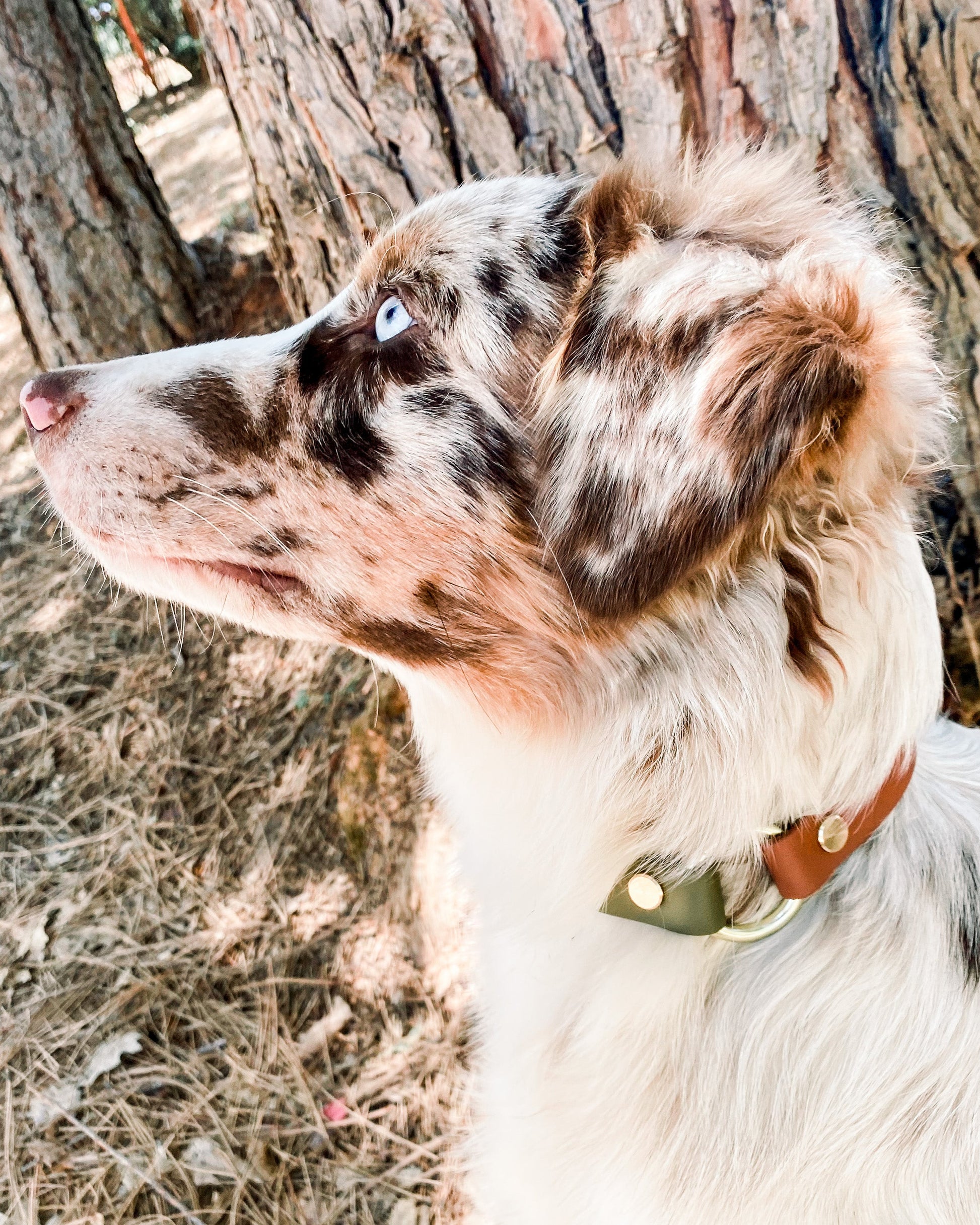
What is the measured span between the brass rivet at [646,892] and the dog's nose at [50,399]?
4.12 ft

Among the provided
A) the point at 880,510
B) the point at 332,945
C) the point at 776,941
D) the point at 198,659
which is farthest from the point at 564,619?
the point at 198,659

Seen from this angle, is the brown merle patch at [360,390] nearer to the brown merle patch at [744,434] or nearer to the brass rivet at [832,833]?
the brown merle patch at [744,434]

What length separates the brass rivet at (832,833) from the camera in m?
1.29


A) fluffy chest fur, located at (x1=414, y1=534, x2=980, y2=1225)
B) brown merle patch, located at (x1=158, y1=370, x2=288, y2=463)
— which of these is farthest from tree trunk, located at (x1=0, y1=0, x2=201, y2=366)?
fluffy chest fur, located at (x1=414, y1=534, x2=980, y2=1225)

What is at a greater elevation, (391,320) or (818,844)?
(391,320)

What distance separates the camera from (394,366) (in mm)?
1464

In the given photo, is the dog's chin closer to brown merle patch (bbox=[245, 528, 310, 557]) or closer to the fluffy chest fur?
brown merle patch (bbox=[245, 528, 310, 557])

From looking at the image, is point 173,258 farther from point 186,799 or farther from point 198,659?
point 186,799

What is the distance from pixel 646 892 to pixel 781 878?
20cm

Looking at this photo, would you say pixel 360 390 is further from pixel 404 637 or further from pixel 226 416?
pixel 404 637

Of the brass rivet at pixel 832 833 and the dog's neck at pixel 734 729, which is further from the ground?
the dog's neck at pixel 734 729

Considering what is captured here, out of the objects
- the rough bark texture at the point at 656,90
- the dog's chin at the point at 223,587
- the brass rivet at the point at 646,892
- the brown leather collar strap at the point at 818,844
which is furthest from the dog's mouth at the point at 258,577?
the rough bark texture at the point at 656,90

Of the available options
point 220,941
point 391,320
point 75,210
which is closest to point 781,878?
point 391,320

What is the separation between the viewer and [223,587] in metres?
1.57
